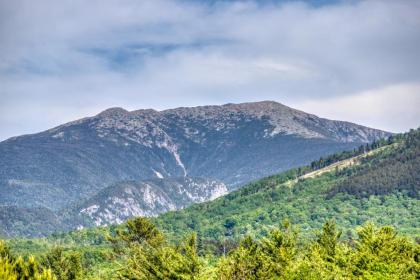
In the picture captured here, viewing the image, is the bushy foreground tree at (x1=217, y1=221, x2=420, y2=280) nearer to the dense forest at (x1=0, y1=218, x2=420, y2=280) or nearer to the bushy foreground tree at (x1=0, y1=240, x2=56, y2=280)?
the dense forest at (x1=0, y1=218, x2=420, y2=280)

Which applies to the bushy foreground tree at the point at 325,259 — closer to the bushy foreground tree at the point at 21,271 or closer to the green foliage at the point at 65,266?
the bushy foreground tree at the point at 21,271

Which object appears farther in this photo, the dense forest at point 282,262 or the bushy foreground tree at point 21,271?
the dense forest at point 282,262

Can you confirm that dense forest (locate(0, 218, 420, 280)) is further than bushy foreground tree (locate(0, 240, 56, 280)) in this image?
Yes

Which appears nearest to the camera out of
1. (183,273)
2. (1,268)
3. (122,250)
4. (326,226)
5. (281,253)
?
(1,268)

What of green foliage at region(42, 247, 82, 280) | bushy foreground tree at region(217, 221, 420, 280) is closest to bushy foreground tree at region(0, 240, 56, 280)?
bushy foreground tree at region(217, 221, 420, 280)

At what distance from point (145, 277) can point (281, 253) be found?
25.3m

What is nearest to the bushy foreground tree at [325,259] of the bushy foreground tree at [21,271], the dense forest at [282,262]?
the dense forest at [282,262]

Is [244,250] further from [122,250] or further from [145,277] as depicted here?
[122,250]

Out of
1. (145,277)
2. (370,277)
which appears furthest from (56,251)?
(370,277)

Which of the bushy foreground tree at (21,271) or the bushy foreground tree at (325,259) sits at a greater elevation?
the bushy foreground tree at (21,271)

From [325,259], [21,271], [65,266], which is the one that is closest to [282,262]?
[325,259]

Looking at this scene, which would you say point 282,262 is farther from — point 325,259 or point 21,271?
point 21,271

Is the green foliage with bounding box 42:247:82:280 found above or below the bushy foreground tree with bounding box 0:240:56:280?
below

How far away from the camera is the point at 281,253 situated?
4242 inches
